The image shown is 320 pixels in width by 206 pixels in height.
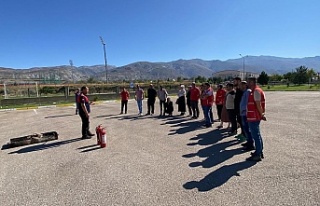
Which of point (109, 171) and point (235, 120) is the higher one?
point (235, 120)

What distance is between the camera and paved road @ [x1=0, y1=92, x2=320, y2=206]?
416 centimetres

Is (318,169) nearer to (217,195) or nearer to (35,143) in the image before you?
(217,195)

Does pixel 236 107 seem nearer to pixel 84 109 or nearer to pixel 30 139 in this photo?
pixel 84 109

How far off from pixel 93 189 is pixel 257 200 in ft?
9.38

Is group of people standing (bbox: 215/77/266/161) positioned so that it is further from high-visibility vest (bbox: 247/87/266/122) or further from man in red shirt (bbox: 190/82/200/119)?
man in red shirt (bbox: 190/82/200/119)

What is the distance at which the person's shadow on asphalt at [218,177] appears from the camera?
14.7 ft

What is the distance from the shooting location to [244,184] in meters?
4.49

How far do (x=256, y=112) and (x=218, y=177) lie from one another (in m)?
1.76

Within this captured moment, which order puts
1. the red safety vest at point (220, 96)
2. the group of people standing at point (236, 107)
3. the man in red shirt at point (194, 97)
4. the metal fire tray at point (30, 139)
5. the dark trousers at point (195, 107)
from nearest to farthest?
Result: the group of people standing at point (236, 107) < the metal fire tray at point (30, 139) < the red safety vest at point (220, 96) < the man in red shirt at point (194, 97) < the dark trousers at point (195, 107)

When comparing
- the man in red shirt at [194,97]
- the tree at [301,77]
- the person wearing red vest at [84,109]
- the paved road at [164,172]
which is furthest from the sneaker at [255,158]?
the tree at [301,77]

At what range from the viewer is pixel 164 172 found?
208 inches

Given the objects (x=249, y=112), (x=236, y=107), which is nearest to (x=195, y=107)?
(x=236, y=107)

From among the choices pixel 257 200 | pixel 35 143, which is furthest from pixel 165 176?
pixel 35 143

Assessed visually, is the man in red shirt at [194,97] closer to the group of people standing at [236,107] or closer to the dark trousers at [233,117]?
the group of people standing at [236,107]
